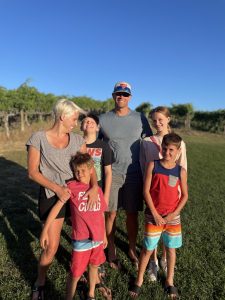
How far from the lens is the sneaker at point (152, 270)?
3682 mm

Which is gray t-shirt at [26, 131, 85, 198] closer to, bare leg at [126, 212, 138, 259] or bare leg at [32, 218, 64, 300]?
bare leg at [32, 218, 64, 300]

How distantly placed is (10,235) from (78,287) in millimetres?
2075

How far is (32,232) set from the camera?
525 cm

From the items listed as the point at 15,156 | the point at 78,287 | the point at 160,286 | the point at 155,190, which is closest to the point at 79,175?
the point at 155,190

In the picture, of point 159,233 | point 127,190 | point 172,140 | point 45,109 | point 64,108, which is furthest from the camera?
point 45,109

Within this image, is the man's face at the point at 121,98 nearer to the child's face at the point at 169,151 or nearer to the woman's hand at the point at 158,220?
the child's face at the point at 169,151

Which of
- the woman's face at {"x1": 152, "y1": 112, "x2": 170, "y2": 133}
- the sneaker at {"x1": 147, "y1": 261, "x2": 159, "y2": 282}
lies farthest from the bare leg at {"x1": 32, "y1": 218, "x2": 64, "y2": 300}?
the woman's face at {"x1": 152, "y1": 112, "x2": 170, "y2": 133}

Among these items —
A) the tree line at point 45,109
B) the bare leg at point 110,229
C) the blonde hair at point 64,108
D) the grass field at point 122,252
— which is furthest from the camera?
the tree line at point 45,109

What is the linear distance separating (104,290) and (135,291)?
347 mm

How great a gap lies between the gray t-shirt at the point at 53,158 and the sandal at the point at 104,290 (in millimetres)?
1252

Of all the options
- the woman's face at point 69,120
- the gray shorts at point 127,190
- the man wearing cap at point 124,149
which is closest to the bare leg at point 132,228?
the man wearing cap at point 124,149

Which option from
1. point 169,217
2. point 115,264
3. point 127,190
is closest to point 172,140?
point 169,217

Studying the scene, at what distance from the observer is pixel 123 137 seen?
385cm

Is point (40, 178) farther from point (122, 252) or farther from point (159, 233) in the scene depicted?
point (122, 252)
